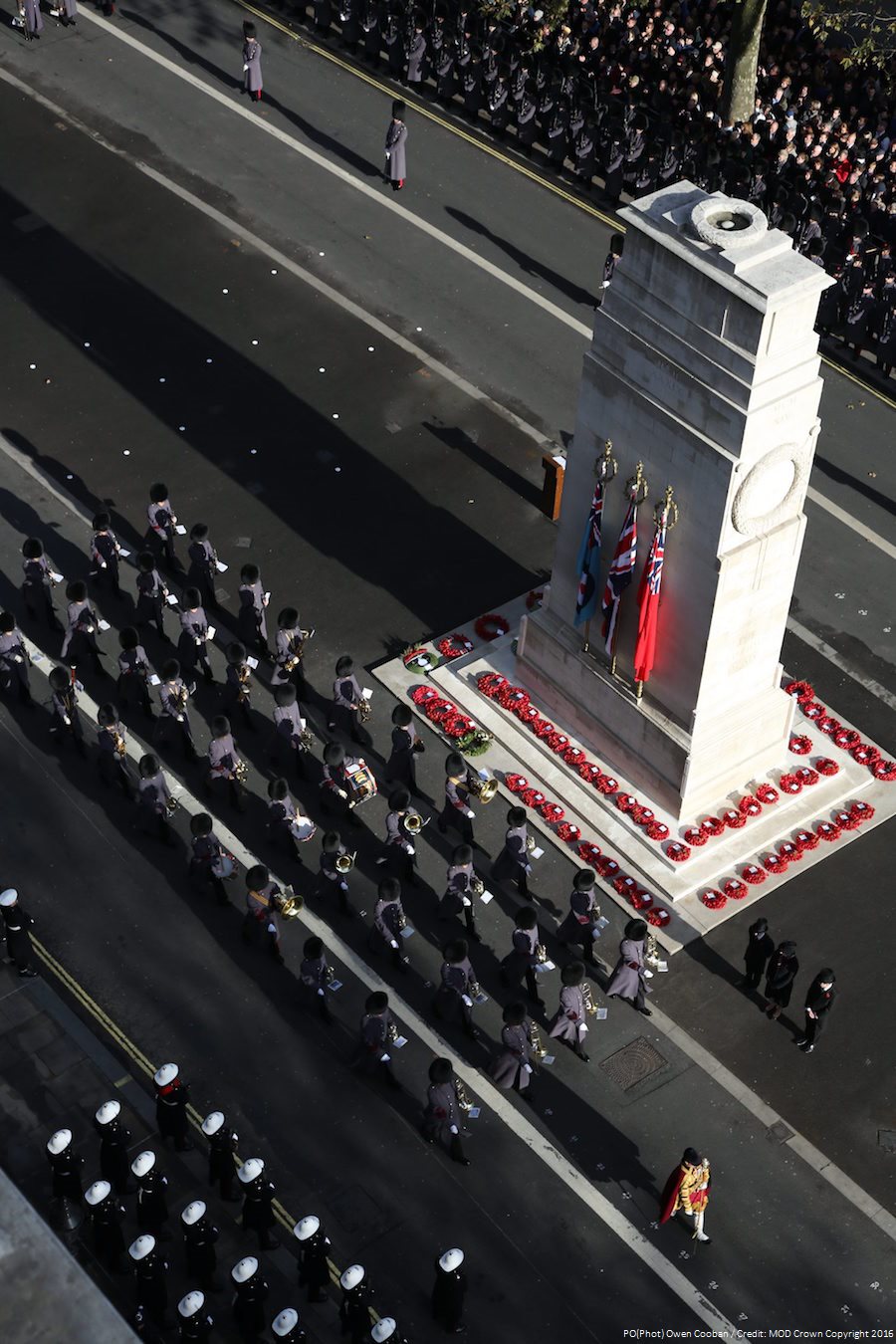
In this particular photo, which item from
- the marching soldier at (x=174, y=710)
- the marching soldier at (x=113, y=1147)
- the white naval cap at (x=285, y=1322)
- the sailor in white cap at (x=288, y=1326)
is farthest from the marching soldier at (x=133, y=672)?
the white naval cap at (x=285, y=1322)

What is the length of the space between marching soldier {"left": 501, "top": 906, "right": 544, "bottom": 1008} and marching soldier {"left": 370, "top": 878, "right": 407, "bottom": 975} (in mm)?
1243

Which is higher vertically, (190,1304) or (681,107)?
(681,107)

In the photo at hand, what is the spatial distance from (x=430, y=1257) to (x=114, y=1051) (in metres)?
4.39

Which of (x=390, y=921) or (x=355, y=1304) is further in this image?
(x=390, y=921)

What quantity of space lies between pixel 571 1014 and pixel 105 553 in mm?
9748

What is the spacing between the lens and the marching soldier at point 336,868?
81.6 feet

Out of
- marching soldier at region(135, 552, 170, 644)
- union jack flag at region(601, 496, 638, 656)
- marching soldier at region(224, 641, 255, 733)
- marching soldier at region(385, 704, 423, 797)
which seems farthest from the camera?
marching soldier at region(135, 552, 170, 644)

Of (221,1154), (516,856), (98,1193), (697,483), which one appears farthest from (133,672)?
(98,1193)

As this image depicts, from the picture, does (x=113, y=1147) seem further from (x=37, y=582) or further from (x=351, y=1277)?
(x=37, y=582)

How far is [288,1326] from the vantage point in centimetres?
2053

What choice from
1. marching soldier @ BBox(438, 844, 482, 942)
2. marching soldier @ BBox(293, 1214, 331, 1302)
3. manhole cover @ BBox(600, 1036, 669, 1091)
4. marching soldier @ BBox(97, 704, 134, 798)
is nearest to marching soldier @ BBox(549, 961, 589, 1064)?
manhole cover @ BBox(600, 1036, 669, 1091)

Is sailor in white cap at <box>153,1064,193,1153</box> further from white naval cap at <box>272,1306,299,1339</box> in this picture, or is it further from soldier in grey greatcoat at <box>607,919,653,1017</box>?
soldier in grey greatcoat at <box>607,919,653,1017</box>

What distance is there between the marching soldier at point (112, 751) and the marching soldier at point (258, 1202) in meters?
6.05

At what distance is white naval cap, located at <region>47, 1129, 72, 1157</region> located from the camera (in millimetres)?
21719
